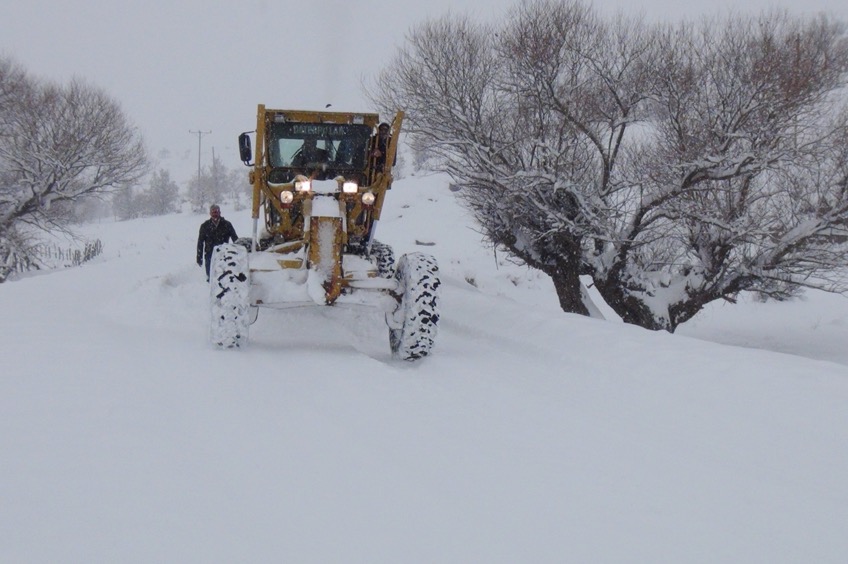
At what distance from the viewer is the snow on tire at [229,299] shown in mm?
5898

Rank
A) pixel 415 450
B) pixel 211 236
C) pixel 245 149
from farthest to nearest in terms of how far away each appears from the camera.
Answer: pixel 211 236 → pixel 245 149 → pixel 415 450

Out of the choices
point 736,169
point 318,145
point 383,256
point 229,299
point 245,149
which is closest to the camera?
point 229,299

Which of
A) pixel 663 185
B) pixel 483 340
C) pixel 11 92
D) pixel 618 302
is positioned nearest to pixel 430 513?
pixel 483 340

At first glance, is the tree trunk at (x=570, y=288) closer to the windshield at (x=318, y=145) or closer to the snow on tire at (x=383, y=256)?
the snow on tire at (x=383, y=256)

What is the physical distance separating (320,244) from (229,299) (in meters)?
0.92

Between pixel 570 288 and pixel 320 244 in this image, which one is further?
pixel 570 288

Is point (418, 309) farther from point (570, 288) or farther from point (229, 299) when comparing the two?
point (570, 288)

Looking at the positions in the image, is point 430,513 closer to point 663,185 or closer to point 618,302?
point 663,185

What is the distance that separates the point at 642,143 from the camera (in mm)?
12945

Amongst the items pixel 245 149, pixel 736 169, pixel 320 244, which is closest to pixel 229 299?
pixel 320 244

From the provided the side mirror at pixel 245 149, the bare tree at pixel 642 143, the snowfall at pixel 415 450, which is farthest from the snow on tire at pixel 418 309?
→ the bare tree at pixel 642 143

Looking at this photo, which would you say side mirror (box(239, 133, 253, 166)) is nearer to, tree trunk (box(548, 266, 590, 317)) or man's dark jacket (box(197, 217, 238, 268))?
man's dark jacket (box(197, 217, 238, 268))

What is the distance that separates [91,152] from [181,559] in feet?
82.8

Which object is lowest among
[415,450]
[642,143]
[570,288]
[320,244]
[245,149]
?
[570,288]
